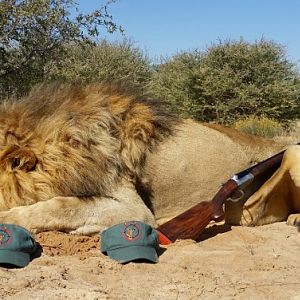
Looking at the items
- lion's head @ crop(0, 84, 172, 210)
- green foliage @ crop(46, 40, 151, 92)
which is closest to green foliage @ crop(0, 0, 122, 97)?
lion's head @ crop(0, 84, 172, 210)

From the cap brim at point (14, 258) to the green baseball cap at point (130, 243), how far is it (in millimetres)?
552

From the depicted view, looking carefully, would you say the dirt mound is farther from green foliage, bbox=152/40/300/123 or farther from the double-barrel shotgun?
green foliage, bbox=152/40/300/123

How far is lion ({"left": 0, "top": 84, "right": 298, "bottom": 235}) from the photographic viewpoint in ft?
14.7

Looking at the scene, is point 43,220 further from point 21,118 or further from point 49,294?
point 49,294

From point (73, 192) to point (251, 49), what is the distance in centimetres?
1979

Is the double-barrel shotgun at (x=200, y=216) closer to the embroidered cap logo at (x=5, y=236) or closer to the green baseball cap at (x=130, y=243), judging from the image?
the green baseball cap at (x=130, y=243)

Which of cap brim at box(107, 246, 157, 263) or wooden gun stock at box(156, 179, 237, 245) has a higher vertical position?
wooden gun stock at box(156, 179, 237, 245)

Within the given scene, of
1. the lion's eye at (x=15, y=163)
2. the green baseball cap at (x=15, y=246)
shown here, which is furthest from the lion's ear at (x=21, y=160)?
the green baseball cap at (x=15, y=246)

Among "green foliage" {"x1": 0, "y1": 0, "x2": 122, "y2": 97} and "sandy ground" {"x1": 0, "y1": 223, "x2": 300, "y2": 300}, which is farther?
"green foliage" {"x1": 0, "y1": 0, "x2": 122, "y2": 97}

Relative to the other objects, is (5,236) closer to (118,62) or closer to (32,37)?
(32,37)

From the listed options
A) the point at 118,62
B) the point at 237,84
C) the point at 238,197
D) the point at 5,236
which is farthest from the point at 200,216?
the point at 118,62

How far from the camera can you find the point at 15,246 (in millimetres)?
3629

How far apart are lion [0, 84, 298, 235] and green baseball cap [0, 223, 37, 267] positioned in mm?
465

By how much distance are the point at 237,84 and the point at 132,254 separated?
19.3 metres
